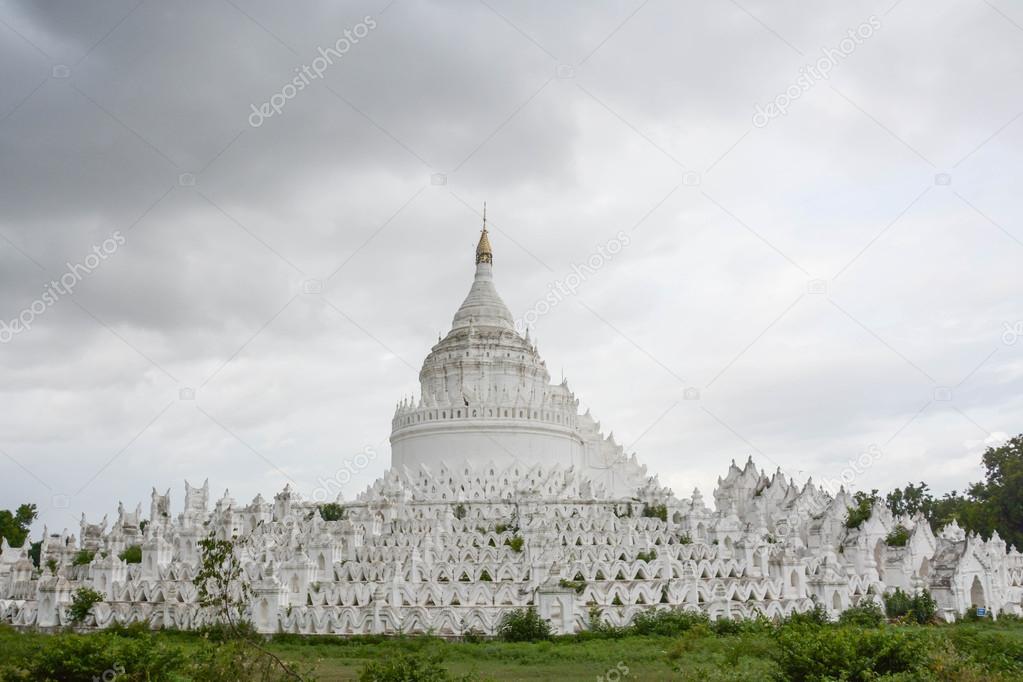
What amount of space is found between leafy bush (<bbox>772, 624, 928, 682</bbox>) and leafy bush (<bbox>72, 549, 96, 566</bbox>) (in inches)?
1391

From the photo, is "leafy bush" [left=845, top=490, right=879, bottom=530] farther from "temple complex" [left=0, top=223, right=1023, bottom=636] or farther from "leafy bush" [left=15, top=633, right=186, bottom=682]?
"leafy bush" [left=15, top=633, right=186, bottom=682]

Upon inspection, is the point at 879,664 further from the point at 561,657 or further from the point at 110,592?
the point at 110,592

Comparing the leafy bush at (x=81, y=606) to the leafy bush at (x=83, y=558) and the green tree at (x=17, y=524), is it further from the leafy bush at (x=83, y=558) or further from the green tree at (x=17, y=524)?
the green tree at (x=17, y=524)

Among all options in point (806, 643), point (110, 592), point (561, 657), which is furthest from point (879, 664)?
point (110, 592)

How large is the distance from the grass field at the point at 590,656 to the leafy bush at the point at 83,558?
664 inches

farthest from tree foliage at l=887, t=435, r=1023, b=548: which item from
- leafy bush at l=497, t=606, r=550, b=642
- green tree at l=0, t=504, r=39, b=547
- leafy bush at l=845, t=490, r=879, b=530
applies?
green tree at l=0, t=504, r=39, b=547

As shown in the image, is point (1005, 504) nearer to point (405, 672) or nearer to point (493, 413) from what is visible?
point (493, 413)

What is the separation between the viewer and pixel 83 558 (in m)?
41.6

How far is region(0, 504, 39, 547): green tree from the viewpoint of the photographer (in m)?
53.6

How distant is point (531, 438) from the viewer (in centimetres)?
5197

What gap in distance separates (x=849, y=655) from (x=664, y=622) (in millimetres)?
13021

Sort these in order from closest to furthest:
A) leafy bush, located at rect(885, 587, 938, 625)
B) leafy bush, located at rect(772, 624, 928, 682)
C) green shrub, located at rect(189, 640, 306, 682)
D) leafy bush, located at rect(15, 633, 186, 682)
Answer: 1. green shrub, located at rect(189, 640, 306, 682)
2. leafy bush, located at rect(15, 633, 186, 682)
3. leafy bush, located at rect(772, 624, 928, 682)
4. leafy bush, located at rect(885, 587, 938, 625)

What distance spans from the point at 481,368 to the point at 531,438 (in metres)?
5.97

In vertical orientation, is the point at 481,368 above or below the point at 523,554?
above
